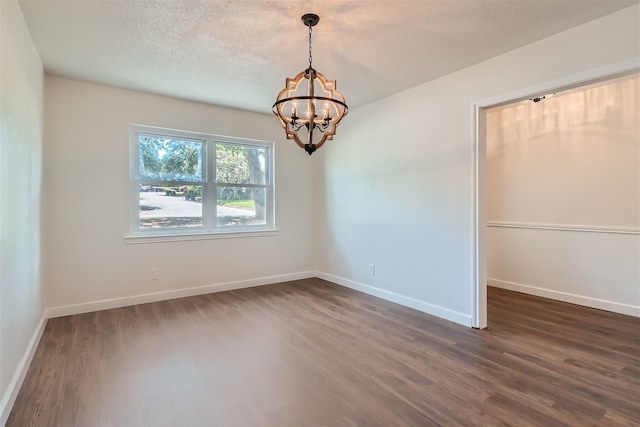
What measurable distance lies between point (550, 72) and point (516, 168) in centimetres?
207

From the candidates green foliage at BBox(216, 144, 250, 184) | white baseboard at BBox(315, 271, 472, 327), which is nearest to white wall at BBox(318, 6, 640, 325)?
white baseboard at BBox(315, 271, 472, 327)

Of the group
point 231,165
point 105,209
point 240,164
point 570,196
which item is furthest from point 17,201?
point 570,196

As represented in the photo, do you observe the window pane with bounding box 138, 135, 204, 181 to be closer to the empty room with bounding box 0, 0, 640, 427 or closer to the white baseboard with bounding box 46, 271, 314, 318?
the empty room with bounding box 0, 0, 640, 427

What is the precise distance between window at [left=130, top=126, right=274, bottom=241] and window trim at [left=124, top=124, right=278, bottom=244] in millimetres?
11

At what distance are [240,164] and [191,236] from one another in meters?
1.25

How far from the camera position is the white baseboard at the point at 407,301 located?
10.7 feet

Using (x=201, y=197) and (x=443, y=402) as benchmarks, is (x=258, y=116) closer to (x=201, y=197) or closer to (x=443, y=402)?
(x=201, y=197)

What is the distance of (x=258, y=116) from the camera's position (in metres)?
4.77

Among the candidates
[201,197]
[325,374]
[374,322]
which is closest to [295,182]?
[201,197]

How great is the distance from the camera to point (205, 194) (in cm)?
441

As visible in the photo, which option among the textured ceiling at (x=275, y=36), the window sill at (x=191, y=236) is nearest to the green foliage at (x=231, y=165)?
the window sill at (x=191, y=236)

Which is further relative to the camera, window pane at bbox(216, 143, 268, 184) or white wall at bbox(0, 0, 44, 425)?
window pane at bbox(216, 143, 268, 184)

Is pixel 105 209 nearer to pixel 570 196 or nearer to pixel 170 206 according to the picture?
pixel 170 206

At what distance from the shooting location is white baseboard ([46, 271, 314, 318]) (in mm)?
3496
